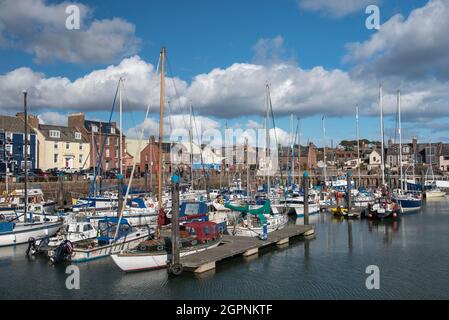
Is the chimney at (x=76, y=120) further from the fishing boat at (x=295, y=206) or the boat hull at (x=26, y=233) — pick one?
the boat hull at (x=26, y=233)

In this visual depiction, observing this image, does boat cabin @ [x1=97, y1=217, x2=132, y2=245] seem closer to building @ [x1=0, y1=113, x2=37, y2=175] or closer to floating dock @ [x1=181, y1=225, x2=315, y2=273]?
floating dock @ [x1=181, y1=225, x2=315, y2=273]

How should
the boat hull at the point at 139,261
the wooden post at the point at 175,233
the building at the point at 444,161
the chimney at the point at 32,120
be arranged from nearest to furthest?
the wooden post at the point at 175,233
the boat hull at the point at 139,261
the chimney at the point at 32,120
the building at the point at 444,161

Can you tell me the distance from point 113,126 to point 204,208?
197ft

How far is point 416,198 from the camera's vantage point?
63.1 m

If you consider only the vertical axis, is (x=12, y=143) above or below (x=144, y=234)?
above

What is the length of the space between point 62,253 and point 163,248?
6766 mm

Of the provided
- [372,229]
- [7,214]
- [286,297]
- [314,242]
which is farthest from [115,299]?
[372,229]

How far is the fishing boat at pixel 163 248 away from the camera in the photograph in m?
24.1

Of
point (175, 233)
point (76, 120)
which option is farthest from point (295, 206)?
point (76, 120)

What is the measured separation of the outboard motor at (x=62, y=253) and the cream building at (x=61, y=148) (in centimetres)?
4832

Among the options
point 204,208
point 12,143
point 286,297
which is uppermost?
point 12,143

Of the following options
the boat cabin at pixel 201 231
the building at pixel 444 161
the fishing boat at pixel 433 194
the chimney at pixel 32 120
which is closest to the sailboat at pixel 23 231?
the boat cabin at pixel 201 231

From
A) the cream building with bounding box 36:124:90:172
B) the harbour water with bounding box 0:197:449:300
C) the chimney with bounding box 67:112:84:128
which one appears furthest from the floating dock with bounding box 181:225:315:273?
the chimney with bounding box 67:112:84:128

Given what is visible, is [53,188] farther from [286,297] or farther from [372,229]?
[286,297]
